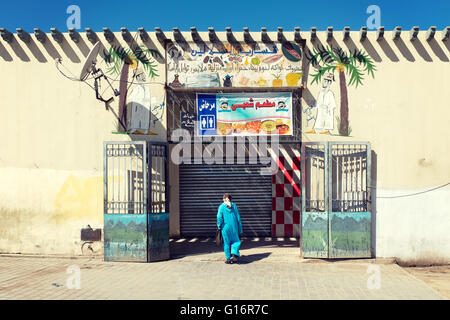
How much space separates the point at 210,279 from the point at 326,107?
13.9 feet

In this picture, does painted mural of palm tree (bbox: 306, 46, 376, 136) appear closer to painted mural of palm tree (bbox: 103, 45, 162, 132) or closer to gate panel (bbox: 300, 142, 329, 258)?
gate panel (bbox: 300, 142, 329, 258)

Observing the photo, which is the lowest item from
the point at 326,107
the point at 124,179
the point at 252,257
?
the point at 252,257

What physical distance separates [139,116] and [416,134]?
19.0 feet

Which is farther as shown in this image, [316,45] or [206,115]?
[206,115]

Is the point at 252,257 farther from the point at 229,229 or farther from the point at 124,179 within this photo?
the point at 124,179

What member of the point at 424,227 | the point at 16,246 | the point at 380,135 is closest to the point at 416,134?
the point at 380,135

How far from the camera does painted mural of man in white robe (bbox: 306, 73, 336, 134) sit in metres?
8.53

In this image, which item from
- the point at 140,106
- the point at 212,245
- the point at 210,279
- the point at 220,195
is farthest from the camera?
the point at 220,195

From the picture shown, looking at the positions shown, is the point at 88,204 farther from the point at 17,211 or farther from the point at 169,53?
the point at 169,53

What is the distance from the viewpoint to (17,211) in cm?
882

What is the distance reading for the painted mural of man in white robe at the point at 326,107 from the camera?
8531 millimetres

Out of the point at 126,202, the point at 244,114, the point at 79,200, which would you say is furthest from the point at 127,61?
the point at 79,200

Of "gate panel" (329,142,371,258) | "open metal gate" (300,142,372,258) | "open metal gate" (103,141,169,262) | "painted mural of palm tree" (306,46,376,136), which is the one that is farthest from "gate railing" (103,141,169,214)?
"painted mural of palm tree" (306,46,376,136)

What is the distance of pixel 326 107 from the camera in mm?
8531
